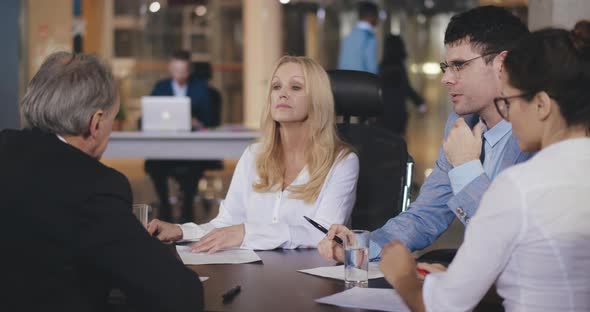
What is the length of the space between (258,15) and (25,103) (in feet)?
29.1

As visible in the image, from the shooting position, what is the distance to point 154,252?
163 centimetres

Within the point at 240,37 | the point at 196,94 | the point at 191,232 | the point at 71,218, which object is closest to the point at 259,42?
the point at 240,37

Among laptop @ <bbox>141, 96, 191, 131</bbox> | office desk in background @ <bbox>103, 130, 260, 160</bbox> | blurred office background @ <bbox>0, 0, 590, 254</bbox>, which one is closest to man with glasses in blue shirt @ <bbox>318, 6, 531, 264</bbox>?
office desk in background @ <bbox>103, 130, 260, 160</bbox>

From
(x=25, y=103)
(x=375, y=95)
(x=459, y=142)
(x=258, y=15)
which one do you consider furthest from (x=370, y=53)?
(x=25, y=103)

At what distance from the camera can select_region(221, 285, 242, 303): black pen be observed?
66.6 inches

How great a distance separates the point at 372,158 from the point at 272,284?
1252 mm

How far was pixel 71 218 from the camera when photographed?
154 centimetres

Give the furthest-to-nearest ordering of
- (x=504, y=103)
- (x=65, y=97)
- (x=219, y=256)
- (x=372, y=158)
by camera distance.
Result: (x=372, y=158) < (x=219, y=256) < (x=65, y=97) < (x=504, y=103)

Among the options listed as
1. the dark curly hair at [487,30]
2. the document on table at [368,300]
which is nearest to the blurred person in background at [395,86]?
the dark curly hair at [487,30]

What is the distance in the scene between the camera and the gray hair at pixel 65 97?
1637 mm

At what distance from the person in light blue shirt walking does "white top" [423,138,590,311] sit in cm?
567

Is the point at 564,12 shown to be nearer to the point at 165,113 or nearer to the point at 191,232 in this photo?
the point at 191,232

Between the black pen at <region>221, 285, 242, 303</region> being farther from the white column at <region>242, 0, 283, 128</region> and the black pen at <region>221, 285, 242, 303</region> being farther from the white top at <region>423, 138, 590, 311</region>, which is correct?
the white column at <region>242, 0, 283, 128</region>

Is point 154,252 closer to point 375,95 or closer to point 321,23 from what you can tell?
point 375,95
